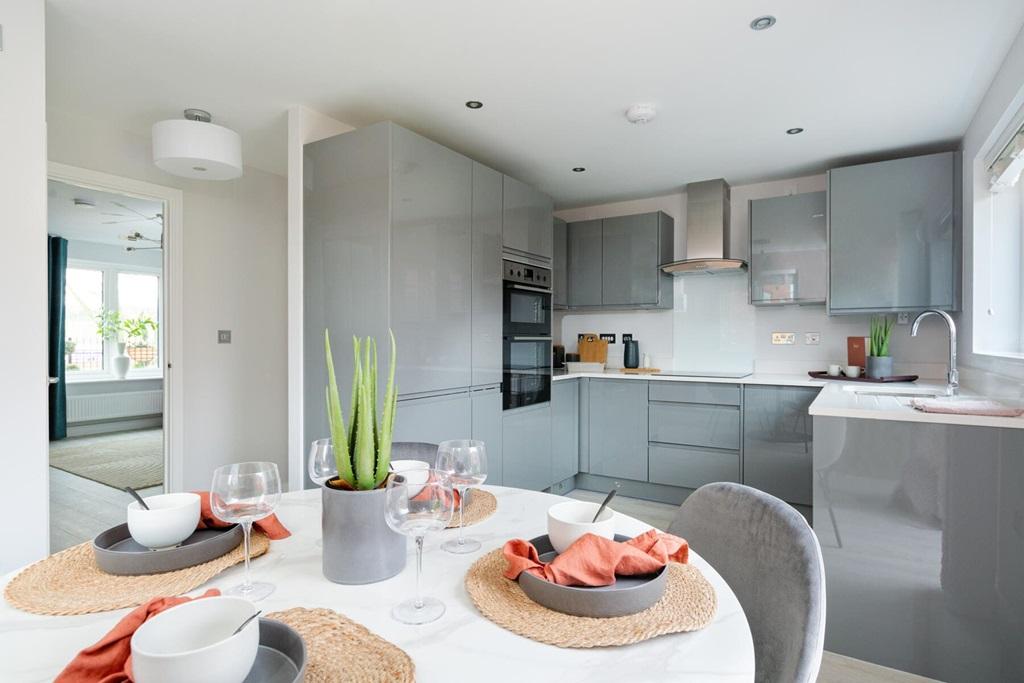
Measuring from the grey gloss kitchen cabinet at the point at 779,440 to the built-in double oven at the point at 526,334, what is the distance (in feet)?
4.46

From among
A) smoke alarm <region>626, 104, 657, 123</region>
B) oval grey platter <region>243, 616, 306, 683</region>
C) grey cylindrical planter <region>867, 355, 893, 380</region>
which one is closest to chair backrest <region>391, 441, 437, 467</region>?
oval grey platter <region>243, 616, 306, 683</region>

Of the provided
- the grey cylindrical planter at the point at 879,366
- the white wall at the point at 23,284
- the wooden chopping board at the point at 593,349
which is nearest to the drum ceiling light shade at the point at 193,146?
the white wall at the point at 23,284

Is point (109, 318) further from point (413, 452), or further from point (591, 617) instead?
point (591, 617)

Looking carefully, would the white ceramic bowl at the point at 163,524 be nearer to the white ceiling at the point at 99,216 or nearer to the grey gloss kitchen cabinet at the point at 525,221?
the grey gloss kitchen cabinet at the point at 525,221

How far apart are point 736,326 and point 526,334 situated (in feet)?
5.73

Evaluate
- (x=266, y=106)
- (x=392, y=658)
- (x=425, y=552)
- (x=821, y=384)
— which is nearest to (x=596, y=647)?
(x=392, y=658)

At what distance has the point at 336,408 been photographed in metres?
0.89

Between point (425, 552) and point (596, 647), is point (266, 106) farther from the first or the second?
point (596, 647)

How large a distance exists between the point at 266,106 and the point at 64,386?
5492 mm

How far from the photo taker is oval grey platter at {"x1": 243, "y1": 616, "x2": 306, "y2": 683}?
626 mm

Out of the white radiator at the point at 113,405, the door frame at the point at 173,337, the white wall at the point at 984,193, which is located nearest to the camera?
the white wall at the point at 984,193

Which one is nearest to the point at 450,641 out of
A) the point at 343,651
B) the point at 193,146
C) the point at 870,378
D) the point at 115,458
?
the point at 343,651

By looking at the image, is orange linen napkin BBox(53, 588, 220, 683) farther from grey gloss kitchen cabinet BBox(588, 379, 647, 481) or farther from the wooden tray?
the wooden tray

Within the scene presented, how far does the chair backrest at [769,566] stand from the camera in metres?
0.83
